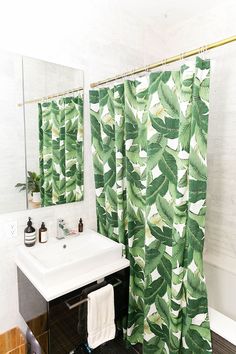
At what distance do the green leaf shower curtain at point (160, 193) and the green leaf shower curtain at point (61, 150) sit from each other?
0.14 metres

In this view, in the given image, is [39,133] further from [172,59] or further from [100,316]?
[100,316]

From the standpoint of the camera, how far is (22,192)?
1.62m

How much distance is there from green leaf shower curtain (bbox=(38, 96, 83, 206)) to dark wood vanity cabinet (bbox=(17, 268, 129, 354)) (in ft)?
2.09

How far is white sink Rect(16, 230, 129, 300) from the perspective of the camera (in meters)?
1.31

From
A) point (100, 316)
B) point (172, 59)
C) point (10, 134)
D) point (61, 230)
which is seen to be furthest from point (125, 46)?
point (100, 316)

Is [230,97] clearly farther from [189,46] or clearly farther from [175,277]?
[175,277]

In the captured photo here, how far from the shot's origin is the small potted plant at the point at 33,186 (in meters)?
1.63

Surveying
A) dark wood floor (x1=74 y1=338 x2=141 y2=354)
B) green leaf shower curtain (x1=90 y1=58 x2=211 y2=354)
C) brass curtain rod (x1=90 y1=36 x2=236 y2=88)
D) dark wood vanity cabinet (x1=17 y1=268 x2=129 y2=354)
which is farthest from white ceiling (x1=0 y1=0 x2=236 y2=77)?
dark wood floor (x1=74 y1=338 x2=141 y2=354)

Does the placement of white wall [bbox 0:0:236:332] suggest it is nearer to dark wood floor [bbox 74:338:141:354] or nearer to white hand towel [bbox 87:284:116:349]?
white hand towel [bbox 87:284:116:349]

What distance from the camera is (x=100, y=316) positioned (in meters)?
1.47

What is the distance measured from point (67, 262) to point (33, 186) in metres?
0.60

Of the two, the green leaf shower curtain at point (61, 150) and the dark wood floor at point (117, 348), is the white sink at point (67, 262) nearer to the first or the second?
the green leaf shower curtain at point (61, 150)

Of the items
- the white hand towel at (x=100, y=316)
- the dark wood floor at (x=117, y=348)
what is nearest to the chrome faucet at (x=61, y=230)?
the white hand towel at (x=100, y=316)

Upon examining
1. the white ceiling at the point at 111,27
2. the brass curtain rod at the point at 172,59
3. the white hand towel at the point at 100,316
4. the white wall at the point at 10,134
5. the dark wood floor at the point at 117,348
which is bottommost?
the dark wood floor at the point at 117,348
